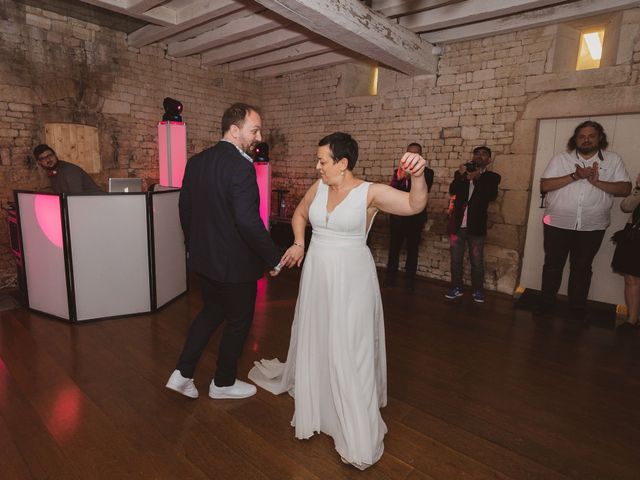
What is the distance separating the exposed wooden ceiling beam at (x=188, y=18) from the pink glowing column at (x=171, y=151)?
1.34 metres

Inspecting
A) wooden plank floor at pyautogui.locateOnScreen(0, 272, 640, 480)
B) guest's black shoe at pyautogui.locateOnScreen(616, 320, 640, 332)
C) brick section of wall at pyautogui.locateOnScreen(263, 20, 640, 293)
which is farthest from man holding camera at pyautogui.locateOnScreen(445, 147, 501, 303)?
guest's black shoe at pyautogui.locateOnScreen(616, 320, 640, 332)

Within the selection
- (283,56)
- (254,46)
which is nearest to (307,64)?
(283,56)

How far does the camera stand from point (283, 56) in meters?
6.18

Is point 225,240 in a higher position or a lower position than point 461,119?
lower

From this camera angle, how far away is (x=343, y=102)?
6574mm

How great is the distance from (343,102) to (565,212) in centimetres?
387

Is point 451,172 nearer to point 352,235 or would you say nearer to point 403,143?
point 403,143

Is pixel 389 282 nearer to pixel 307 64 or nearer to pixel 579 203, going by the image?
pixel 579 203

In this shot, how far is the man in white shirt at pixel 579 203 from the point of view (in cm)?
389

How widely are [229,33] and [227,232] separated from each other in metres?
4.19

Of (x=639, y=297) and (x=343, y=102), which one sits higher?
(x=343, y=102)

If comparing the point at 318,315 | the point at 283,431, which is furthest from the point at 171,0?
the point at 283,431

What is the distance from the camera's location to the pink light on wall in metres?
3.46

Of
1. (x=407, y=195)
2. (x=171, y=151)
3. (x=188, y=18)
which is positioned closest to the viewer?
(x=407, y=195)
